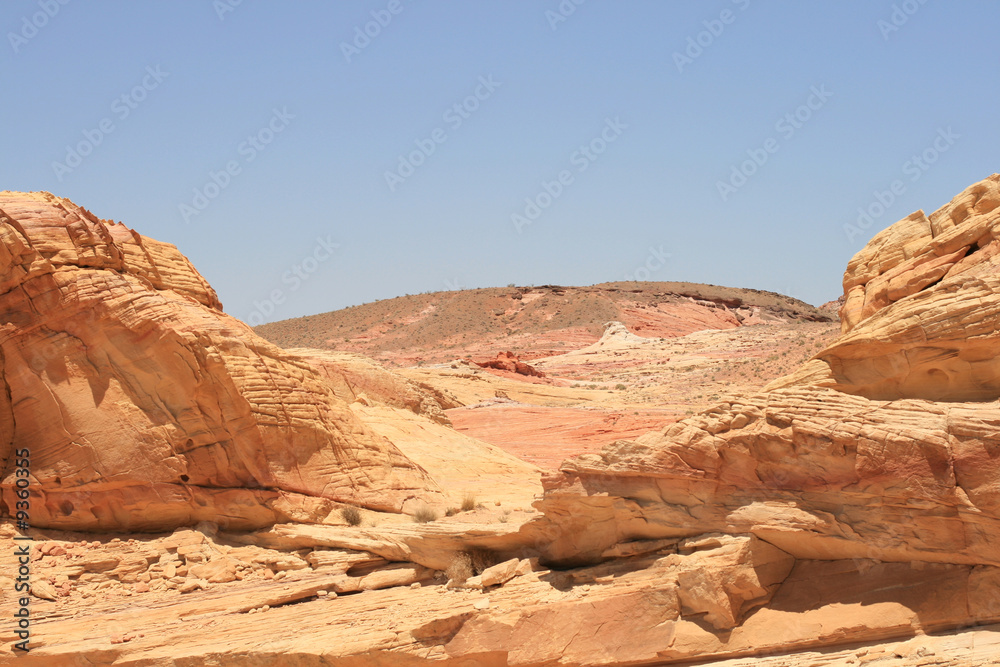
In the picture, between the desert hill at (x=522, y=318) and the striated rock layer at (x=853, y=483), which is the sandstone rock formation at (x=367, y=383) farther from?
the desert hill at (x=522, y=318)

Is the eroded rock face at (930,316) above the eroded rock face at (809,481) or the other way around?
above

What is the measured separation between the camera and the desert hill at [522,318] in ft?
229

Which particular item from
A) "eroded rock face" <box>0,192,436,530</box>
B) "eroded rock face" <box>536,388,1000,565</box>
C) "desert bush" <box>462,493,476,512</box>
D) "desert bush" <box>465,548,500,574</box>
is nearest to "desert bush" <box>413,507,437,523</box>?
"desert bush" <box>462,493,476,512</box>

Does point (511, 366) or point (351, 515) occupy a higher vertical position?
point (511, 366)

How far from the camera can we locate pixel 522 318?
78.2m

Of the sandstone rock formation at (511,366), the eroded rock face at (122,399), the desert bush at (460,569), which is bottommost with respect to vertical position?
the desert bush at (460,569)

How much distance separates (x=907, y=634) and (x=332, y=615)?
5872 millimetres

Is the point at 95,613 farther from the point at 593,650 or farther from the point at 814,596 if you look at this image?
the point at 814,596

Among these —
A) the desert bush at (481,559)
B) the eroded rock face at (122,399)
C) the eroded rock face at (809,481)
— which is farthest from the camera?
the eroded rock face at (122,399)

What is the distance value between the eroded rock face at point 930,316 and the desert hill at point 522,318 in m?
51.3

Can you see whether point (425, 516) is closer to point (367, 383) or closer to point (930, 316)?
point (367, 383)

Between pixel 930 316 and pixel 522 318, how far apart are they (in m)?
69.7

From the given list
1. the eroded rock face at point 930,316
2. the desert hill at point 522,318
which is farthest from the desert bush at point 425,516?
the desert hill at point 522,318

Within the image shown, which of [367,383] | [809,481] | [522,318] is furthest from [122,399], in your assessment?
[522,318]
